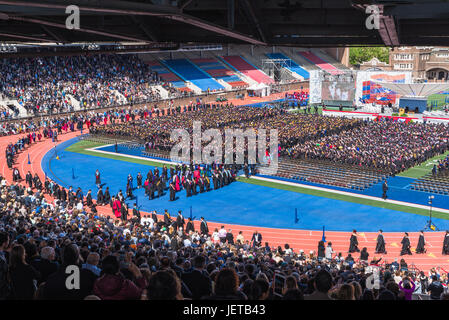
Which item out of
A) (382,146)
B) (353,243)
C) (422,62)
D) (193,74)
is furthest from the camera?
(422,62)

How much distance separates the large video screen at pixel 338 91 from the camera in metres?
59.7

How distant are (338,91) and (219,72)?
30.2m

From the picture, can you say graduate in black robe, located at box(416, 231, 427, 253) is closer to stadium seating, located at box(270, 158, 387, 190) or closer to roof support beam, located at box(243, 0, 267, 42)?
stadium seating, located at box(270, 158, 387, 190)

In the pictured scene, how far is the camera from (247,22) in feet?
30.1

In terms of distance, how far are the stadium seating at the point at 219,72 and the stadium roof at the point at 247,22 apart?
7265cm

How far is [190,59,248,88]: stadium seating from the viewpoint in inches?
3285

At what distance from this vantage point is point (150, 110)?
64.4 m

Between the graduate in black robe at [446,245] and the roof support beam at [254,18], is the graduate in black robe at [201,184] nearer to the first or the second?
the graduate in black robe at [446,245]

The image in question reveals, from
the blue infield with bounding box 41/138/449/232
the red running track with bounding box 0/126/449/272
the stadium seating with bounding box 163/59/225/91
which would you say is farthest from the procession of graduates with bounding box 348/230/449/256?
the stadium seating with bounding box 163/59/225/91

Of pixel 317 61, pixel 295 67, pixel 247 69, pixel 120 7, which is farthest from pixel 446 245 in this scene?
pixel 317 61

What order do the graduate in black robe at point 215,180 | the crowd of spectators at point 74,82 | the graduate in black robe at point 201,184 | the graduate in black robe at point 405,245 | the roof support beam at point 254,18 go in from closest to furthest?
the roof support beam at point 254,18 < the graduate in black robe at point 405,245 < the graduate in black robe at point 201,184 < the graduate in black robe at point 215,180 < the crowd of spectators at point 74,82

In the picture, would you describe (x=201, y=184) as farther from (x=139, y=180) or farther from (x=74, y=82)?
(x=74, y=82)

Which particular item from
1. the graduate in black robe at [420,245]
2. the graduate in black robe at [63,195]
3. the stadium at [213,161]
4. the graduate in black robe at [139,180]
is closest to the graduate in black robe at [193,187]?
the stadium at [213,161]

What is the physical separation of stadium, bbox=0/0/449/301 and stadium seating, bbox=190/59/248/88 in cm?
48
